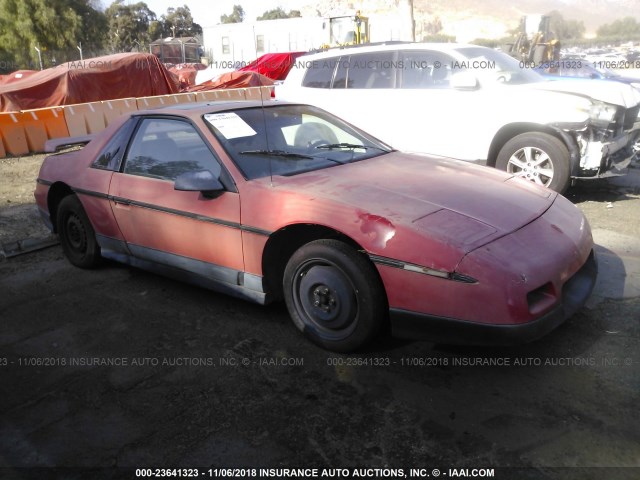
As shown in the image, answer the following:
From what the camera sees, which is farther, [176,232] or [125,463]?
[176,232]

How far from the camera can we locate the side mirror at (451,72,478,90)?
6.16 meters

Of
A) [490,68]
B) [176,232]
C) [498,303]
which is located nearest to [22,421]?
[176,232]

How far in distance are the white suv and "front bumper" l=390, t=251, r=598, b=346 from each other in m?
3.23

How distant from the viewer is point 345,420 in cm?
251

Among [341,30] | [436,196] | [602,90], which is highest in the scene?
[341,30]

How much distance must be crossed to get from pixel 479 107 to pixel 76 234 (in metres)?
4.48

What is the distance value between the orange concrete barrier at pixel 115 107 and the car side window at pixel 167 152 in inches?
358

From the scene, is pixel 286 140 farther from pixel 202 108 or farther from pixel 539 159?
pixel 539 159

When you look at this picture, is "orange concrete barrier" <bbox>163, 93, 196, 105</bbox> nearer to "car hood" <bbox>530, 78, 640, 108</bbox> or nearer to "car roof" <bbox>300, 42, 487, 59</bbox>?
"car roof" <bbox>300, 42, 487, 59</bbox>

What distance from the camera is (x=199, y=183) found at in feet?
10.8

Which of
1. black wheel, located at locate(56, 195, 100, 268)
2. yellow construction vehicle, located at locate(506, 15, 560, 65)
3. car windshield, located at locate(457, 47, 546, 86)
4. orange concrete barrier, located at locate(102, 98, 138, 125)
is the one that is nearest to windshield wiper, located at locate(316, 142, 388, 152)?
black wheel, located at locate(56, 195, 100, 268)

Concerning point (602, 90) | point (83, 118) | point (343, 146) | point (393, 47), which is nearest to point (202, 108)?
point (343, 146)

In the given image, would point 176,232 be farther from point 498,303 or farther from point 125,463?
point 498,303

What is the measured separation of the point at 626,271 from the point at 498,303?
221 cm
